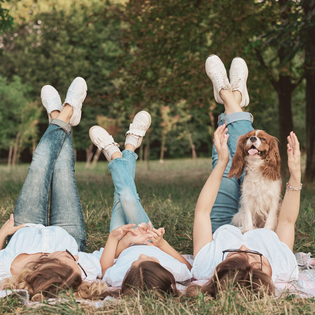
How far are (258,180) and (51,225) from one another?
6.50ft

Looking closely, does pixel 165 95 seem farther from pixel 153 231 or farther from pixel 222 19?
pixel 153 231

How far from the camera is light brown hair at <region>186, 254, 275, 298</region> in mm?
2111

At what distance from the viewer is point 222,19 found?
28.0 feet

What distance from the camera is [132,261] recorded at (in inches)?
99.1

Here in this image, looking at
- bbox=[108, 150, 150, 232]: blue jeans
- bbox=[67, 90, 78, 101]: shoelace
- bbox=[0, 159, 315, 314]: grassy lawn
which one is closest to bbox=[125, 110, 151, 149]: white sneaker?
bbox=[108, 150, 150, 232]: blue jeans

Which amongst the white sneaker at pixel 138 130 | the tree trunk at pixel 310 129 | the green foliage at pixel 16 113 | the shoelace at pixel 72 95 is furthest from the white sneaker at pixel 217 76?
the green foliage at pixel 16 113

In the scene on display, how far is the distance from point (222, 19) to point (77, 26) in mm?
21948

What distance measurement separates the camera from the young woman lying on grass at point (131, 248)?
7.22 feet

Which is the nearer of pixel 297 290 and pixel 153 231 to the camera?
pixel 297 290

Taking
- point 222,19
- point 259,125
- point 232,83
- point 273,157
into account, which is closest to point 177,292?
point 273,157

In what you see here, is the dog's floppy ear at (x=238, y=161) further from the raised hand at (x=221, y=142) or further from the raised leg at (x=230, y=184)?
Answer: the raised hand at (x=221, y=142)

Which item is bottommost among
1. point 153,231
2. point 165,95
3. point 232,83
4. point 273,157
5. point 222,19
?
point 153,231

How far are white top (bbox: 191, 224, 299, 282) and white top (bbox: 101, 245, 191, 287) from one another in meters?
0.11

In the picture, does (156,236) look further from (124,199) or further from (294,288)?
(294,288)
